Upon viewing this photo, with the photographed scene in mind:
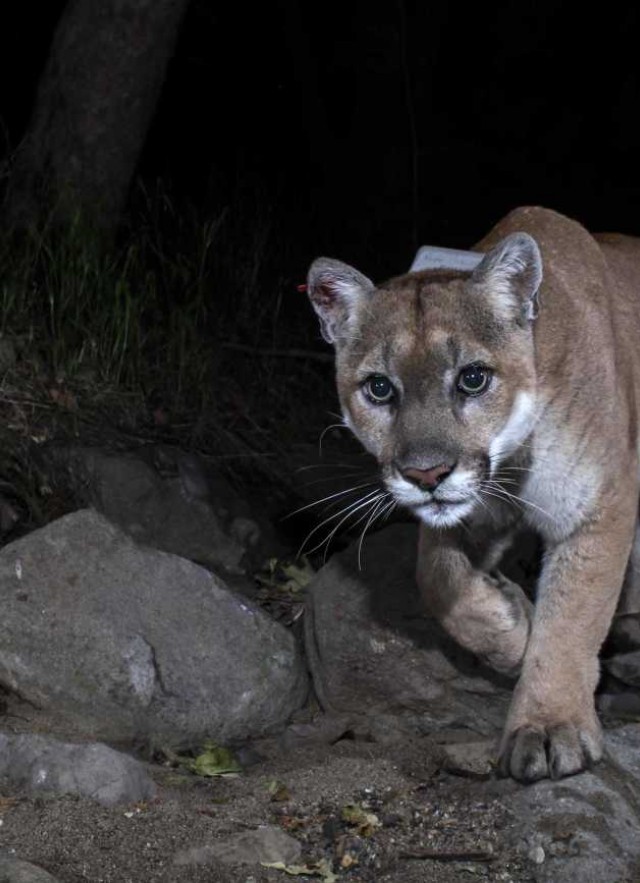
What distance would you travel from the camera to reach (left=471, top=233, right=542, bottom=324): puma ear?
4.09 meters

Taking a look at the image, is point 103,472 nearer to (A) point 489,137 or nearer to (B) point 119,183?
(B) point 119,183

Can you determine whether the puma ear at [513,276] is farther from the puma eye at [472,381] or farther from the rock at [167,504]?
the rock at [167,504]

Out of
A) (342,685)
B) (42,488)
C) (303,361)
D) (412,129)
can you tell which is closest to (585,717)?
(342,685)

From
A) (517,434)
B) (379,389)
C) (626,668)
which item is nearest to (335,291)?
(379,389)

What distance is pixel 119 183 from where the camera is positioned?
22.0ft

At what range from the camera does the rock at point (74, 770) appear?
3.88 m

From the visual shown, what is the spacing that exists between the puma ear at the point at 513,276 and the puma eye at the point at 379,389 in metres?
0.37

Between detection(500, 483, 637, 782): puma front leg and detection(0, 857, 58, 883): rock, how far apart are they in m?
1.37

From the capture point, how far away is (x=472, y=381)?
158 inches

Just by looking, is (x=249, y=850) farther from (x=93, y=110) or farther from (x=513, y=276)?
(x=93, y=110)

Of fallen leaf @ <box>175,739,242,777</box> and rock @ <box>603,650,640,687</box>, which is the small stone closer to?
fallen leaf @ <box>175,739,242,777</box>

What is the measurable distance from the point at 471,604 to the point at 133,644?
106 centimetres

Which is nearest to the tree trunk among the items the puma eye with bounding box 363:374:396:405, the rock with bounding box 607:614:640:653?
the puma eye with bounding box 363:374:396:405

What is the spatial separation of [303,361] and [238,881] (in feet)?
12.9
